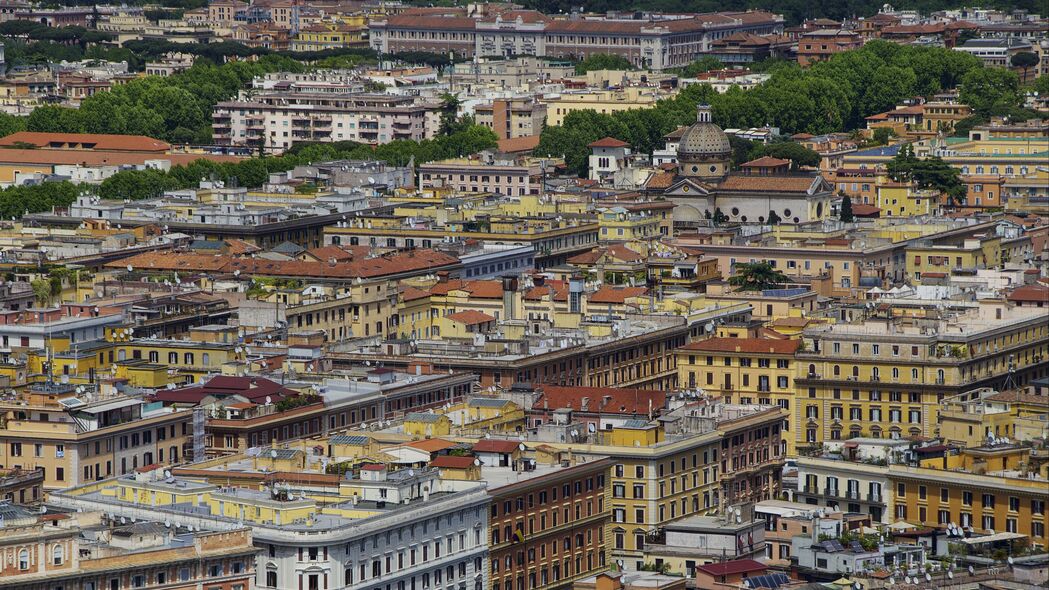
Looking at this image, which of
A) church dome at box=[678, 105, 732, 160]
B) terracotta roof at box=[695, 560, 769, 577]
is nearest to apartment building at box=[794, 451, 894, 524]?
terracotta roof at box=[695, 560, 769, 577]

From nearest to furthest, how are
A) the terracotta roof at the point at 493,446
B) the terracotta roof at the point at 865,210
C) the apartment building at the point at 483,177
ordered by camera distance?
the terracotta roof at the point at 493,446 < the terracotta roof at the point at 865,210 < the apartment building at the point at 483,177

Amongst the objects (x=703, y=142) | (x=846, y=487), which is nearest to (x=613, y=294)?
(x=846, y=487)

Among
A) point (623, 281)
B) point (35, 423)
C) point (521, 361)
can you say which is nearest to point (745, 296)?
point (623, 281)

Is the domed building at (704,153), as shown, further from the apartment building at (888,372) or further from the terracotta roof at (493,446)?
the terracotta roof at (493,446)

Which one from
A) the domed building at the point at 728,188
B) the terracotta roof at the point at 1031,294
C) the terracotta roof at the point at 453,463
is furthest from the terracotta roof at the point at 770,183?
the terracotta roof at the point at 453,463

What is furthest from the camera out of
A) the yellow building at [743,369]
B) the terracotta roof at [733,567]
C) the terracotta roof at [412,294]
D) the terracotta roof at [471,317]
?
the terracotta roof at [412,294]

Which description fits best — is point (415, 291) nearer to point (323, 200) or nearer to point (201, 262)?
point (201, 262)
